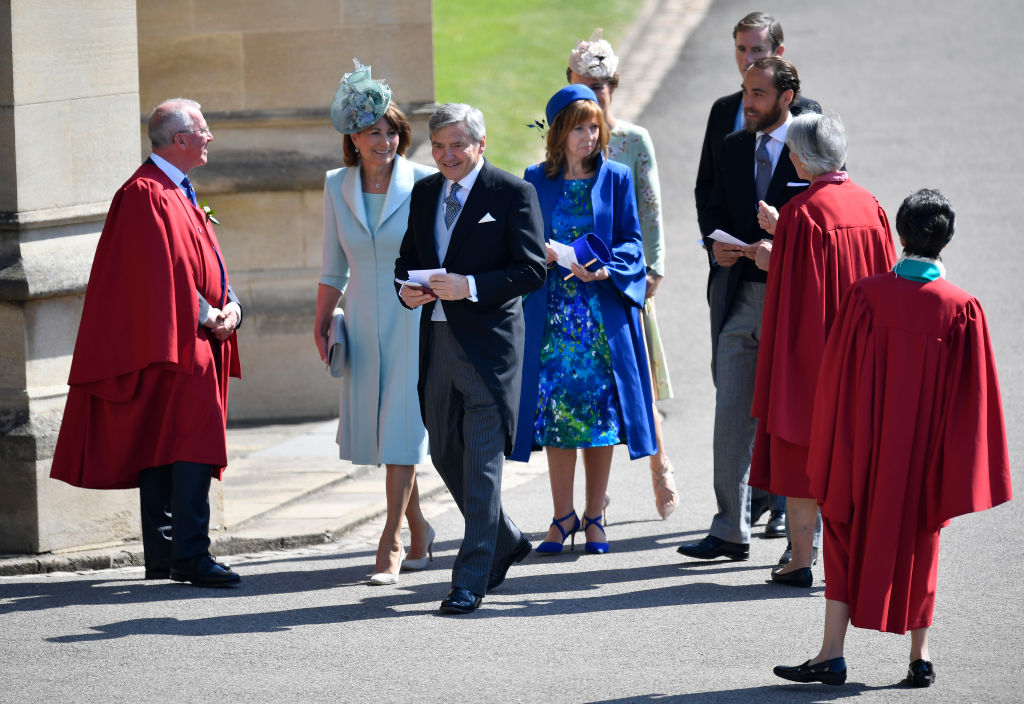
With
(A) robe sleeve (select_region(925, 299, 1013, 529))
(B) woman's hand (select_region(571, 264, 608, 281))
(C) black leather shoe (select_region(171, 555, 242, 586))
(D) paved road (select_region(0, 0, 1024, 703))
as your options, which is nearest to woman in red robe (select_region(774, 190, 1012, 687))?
(A) robe sleeve (select_region(925, 299, 1013, 529))

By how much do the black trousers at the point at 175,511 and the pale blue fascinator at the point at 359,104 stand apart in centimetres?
158

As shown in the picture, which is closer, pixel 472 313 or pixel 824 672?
pixel 824 672

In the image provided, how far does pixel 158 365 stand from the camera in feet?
22.6

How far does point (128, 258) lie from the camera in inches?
269

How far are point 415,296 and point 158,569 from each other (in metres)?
1.69

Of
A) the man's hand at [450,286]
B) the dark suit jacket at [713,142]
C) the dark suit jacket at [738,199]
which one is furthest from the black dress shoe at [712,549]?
the man's hand at [450,286]

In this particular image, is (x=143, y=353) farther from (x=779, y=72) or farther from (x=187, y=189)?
(x=779, y=72)

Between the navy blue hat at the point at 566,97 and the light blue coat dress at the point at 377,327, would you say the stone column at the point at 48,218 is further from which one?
the navy blue hat at the point at 566,97

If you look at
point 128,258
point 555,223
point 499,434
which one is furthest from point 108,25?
point 499,434

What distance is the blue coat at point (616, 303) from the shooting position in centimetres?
746

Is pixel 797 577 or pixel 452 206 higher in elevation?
pixel 452 206

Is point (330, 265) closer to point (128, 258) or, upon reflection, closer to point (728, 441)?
point (128, 258)

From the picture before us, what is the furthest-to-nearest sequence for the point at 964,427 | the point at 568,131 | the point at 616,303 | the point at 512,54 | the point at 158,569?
the point at 512,54 → the point at 616,303 → the point at 568,131 → the point at 158,569 → the point at 964,427

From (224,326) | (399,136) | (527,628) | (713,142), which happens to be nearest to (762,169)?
(713,142)
